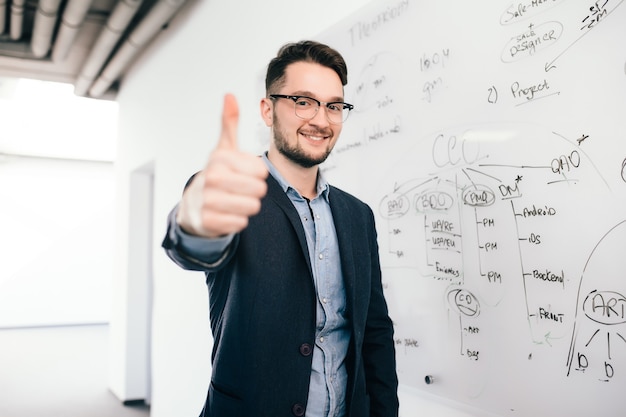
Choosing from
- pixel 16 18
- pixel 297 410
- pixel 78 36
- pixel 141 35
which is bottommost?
pixel 297 410

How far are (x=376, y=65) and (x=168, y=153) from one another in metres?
2.32

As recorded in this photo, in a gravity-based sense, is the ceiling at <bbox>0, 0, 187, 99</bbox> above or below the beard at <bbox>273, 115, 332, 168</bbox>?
above

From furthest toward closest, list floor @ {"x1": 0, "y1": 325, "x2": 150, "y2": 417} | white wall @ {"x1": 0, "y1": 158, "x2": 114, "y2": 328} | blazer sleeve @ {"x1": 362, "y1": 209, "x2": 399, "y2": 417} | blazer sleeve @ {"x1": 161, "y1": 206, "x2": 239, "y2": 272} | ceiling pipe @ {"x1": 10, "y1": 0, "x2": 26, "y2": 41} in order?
white wall @ {"x1": 0, "y1": 158, "x2": 114, "y2": 328}
floor @ {"x1": 0, "y1": 325, "x2": 150, "y2": 417}
ceiling pipe @ {"x1": 10, "y1": 0, "x2": 26, "y2": 41}
blazer sleeve @ {"x1": 362, "y1": 209, "x2": 399, "y2": 417}
blazer sleeve @ {"x1": 161, "y1": 206, "x2": 239, "y2": 272}

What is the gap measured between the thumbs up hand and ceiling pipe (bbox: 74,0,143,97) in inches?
116

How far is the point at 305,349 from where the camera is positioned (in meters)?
0.93

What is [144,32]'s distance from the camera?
3.46 metres

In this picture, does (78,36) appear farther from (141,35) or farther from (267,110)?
(267,110)

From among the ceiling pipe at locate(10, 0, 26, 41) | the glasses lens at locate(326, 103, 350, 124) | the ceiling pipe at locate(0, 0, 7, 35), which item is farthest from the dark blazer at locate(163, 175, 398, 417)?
the ceiling pipe at locate(0, 0, 7, 35)

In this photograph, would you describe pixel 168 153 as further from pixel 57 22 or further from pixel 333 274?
pixel 333 274

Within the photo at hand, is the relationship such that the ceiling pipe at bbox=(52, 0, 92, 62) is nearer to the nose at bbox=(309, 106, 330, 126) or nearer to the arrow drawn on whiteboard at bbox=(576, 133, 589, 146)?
the nose at bbox=(309, 106, 330, 126)

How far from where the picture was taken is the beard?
1.04m

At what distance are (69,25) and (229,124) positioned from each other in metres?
3.50

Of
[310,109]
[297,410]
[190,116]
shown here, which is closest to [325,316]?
[297,410]

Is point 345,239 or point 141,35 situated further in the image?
point 141,35
